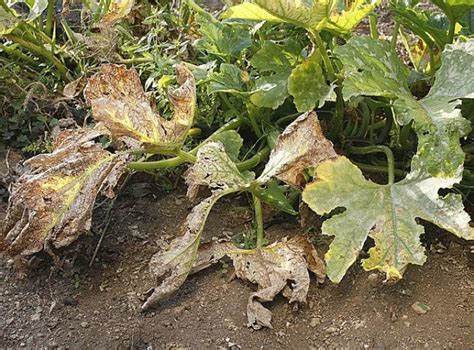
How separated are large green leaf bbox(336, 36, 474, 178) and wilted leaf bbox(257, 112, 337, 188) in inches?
5.6

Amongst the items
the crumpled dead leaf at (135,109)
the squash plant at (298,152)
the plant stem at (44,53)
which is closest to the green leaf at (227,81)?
the squash plant at (298,152)

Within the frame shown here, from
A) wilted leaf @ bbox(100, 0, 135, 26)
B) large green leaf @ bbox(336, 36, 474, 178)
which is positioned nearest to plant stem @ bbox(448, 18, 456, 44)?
large green leaf @ bbox(336, 36, 474, 178)

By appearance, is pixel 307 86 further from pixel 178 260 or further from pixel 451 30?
pixel 178 260

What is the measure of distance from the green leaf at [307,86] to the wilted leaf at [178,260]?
0.91 feet

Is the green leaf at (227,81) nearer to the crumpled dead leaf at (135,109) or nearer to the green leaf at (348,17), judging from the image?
the crumpled dead leaf at (135,109)

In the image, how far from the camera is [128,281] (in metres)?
1.79

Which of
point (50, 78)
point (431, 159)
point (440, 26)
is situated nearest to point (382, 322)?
point (431, 159)

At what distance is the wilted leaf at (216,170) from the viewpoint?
168 cm

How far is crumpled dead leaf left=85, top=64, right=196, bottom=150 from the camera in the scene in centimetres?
165

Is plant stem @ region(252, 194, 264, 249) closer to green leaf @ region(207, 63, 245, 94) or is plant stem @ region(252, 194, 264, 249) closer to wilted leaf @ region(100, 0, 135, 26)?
green leaf @ region(207, 63, 245, 94)

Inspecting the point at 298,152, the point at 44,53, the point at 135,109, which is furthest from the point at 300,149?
the point at 44,53

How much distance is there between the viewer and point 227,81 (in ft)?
6.13

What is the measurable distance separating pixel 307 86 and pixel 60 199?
617mm

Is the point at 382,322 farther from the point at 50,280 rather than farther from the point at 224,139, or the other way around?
the point at 50,280
